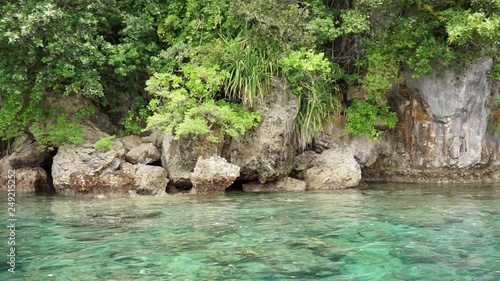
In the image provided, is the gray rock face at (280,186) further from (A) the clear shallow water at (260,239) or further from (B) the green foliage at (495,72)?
(B) the green foliage at (495,72)

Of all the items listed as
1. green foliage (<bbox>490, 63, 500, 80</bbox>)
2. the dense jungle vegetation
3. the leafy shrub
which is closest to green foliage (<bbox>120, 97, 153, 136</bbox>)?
the dense jungle vegetation

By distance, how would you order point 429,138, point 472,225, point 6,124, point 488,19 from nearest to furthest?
1. point 472,225
2. point 488,19
3. point 6,124
4. point 429,138

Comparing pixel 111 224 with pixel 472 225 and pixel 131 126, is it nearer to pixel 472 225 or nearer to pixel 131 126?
pixel 472 225

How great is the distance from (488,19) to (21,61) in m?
A: 10.8

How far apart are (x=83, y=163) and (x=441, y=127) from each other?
30.8ft

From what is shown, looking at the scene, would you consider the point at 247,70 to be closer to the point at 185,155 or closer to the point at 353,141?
the point at 185,155

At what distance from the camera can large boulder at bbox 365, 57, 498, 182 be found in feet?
45.7

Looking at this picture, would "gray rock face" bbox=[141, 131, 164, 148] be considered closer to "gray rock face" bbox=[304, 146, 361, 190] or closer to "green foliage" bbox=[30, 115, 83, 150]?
"green foliage" bbox=[30, 115, 83, 150]

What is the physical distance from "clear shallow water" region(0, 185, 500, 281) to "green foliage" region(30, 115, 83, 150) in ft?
7.68

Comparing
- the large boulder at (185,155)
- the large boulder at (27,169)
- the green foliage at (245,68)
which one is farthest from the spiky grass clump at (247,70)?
the large boulder at (27,169)

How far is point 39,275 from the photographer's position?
5.47 metres

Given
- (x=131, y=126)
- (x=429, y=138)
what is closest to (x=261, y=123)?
(x=131, y=126)

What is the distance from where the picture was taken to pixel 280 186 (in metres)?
12.9

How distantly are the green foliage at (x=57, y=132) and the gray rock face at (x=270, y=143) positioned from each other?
12.6 ft
